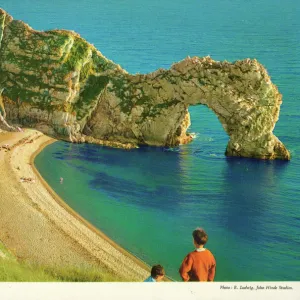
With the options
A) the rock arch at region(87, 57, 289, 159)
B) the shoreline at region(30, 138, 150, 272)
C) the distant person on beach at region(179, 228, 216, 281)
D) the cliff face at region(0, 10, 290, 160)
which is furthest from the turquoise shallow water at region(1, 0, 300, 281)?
the distant person on beach at region(179, 228, 216, 281)

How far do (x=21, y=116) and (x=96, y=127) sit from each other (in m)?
3.30

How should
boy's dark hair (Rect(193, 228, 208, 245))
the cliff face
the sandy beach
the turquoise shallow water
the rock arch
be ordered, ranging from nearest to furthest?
boy's dark hair (Rect(193, 228, 208, 245)) → the sandy beach → the turquoise shallow water → the rock arch → the cliff face

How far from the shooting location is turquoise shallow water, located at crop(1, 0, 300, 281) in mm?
17828


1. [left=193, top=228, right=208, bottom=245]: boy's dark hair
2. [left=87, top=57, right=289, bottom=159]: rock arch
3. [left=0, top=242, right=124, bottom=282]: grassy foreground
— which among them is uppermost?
[left=87, top=57, right=289, bottom=159]: rock arch

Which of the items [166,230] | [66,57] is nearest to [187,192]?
[166,230]

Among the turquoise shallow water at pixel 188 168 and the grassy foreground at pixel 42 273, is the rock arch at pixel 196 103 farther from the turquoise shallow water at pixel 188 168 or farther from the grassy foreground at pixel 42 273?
the grassy foreground at pixel 42 273

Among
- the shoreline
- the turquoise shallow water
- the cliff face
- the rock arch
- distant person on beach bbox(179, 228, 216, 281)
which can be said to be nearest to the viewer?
distant person on beach bbox(179, 228, 216, 281)

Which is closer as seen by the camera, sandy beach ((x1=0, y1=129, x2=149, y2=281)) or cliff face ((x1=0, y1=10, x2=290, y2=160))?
sandy beach ((x1=0, y1=129, x2=149, y2=281))

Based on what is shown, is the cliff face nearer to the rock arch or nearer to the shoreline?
the rock arch

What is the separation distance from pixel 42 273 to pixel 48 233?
11.3 feet

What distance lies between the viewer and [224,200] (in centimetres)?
2091

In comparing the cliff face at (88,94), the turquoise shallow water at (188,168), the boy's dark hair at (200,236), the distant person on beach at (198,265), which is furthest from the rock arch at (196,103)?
the boy's dark hair at (200,236)

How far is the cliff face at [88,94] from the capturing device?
2662 cm

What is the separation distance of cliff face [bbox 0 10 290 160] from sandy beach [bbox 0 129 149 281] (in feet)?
17.4
